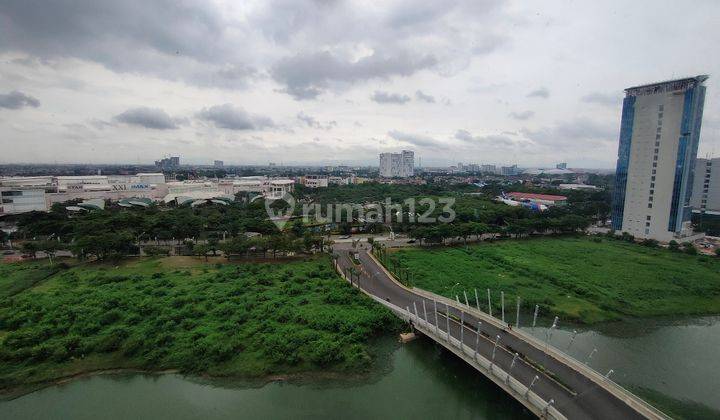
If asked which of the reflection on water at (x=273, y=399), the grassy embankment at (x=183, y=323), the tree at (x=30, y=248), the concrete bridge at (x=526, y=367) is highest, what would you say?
the tree at (x=30, y=248)

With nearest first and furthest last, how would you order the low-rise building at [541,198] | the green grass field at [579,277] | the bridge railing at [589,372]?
the bridge railing at [589,372] → the green grass field at [579,277] → the low-rise building at [541,198]

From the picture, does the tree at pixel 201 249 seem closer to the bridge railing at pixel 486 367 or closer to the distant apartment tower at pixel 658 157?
the bridge railing at pixel 486 367

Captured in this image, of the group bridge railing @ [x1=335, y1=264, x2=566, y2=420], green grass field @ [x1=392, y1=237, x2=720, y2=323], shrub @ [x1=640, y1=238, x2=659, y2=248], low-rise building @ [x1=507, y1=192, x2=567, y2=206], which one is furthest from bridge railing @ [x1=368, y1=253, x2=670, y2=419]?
low-rise building @ [x1=507, y1=192, x2=567, y2=206]

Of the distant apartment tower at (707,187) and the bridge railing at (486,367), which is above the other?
the distant apartment tower at (707,187)

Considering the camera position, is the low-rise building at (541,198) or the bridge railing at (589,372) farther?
the low-rise building at (541,198)

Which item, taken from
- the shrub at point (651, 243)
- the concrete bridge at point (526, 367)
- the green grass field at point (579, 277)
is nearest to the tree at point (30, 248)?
the concrete bridge at point (526, 367)

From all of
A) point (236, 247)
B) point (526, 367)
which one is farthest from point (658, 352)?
point (236, 247)

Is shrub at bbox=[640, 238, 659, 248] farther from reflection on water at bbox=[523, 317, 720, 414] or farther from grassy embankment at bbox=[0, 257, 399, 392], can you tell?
grassy embankment at bbox=[0, 257, 399, 392]
